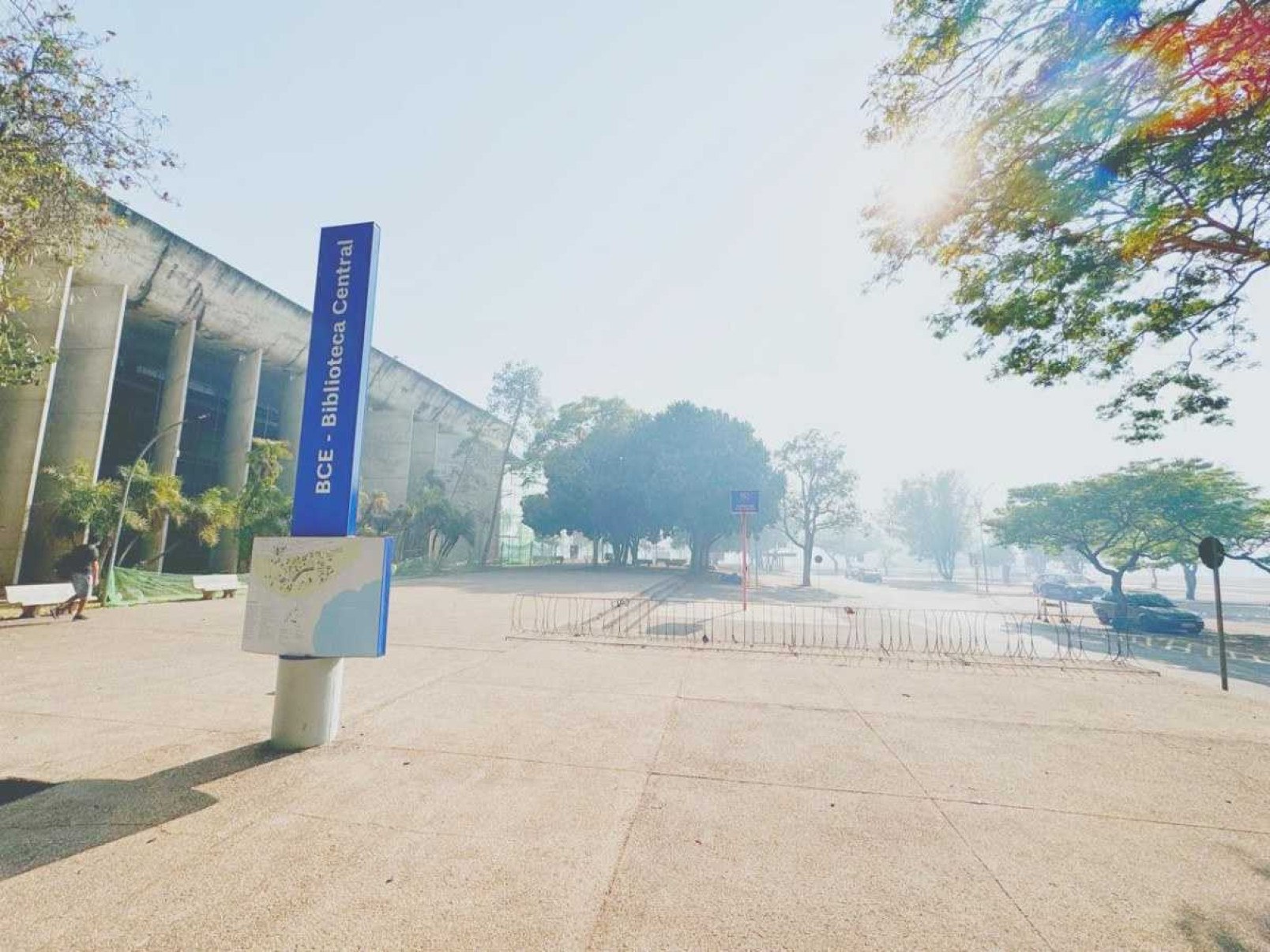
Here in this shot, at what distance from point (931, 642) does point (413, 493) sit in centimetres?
3808

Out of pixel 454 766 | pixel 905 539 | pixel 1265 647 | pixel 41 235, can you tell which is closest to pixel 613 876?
pixel 454 766

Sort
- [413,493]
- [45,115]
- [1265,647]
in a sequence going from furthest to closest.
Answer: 1. [413,493]
2. [1265,647]
3. [45,115]

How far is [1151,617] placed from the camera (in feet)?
68.0

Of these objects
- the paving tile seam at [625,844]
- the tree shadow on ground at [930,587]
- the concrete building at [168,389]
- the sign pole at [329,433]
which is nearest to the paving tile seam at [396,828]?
the paving tile seam at [625,844]

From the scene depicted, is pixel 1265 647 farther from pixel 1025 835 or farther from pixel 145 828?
pixel 145 828

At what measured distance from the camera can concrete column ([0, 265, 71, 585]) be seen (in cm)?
1806

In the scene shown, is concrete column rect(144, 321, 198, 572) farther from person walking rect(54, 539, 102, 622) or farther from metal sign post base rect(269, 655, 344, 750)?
metal sign post base rect(269, 655, 344, 750)

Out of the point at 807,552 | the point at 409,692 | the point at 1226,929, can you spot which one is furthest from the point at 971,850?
the point at 807,552

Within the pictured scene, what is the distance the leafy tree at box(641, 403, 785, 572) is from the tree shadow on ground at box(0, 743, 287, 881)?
121ft

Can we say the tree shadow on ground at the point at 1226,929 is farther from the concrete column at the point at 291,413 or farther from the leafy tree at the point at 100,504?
the concrete column at the point at 291,413

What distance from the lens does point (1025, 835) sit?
371 cm

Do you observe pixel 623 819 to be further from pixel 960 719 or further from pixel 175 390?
pixel 175 390

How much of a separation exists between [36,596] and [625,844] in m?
15.5

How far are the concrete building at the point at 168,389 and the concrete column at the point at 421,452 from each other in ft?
0.29
